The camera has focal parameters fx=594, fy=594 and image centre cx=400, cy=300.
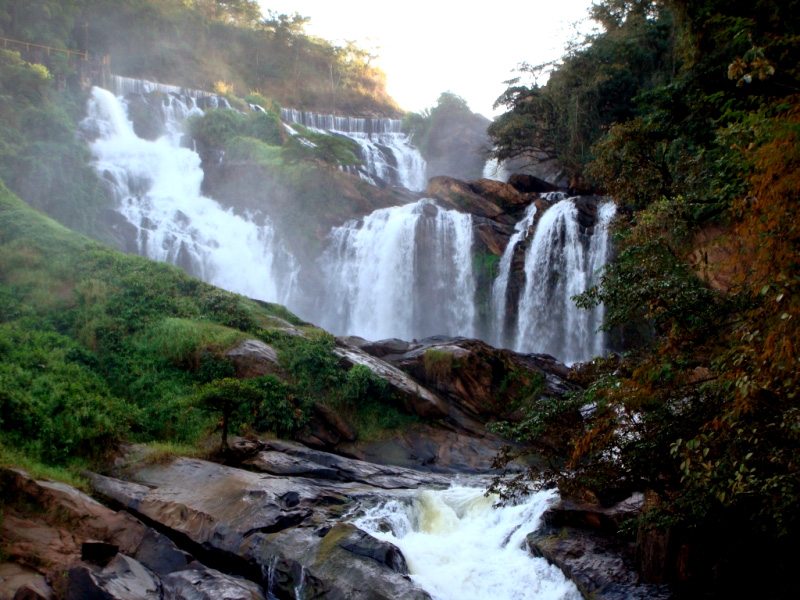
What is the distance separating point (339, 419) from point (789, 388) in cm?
1199

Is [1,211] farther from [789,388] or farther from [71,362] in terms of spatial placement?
[789,388]

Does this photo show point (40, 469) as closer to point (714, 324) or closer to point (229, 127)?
point (714, 324)

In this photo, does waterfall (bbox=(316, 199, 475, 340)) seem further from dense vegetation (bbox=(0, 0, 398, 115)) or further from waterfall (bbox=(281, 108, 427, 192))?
dense vegetation (bbox=(0, 0, 398, 115))

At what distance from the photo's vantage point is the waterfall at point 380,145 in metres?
42.6

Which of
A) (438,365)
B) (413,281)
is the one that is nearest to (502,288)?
(413,281)

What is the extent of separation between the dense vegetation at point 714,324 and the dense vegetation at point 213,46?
1462 inches

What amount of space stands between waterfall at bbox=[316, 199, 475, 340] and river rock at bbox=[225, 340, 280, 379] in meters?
12.2

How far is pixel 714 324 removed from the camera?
271 inches

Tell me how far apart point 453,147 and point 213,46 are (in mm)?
22538

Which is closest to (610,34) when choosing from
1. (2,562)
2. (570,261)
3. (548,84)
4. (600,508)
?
(548,84)

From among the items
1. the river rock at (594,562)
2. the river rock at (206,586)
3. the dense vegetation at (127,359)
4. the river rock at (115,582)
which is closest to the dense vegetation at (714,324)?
the river rock at (594,562)

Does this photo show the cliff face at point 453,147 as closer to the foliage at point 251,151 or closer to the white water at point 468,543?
the foliage at point 251,151

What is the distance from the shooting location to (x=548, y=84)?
97.8 feet

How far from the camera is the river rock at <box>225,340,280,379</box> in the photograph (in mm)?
15188
